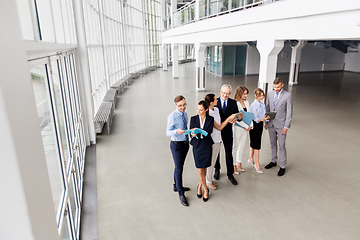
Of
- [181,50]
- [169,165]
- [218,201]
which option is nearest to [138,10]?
[181,50]

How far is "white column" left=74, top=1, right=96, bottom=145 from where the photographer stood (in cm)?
678

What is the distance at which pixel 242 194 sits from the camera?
4.84 meters

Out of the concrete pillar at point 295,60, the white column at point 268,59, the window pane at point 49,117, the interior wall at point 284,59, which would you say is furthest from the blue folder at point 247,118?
the interior wall at point 284,59

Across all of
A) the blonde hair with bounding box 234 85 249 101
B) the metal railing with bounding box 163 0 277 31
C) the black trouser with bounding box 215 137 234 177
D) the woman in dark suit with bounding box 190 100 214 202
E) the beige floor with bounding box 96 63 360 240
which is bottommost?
the beige floor with bounding box 96 63 360 240

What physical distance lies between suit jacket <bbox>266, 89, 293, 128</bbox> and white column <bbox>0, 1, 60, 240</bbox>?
15.4 feet

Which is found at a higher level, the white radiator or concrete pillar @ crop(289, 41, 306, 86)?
concrete pillar @ crop(289, 41, 306, 86)

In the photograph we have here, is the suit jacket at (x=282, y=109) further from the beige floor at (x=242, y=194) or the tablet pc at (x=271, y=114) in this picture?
the beige floor at (x=242, y=194)

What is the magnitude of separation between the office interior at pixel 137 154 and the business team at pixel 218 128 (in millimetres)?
310

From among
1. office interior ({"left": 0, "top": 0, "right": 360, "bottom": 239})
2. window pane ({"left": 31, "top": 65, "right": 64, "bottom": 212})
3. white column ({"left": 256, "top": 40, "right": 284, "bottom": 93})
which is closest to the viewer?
office interior ({"left": 0, "top": 0, "right": 360, "bottom": 239})

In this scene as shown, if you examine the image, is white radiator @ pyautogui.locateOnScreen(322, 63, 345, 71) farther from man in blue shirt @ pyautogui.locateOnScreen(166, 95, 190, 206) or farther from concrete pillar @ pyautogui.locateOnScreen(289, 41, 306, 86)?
man in blue shirt @ pyautogui.locateOnScreen(166, 95, 190, 206)

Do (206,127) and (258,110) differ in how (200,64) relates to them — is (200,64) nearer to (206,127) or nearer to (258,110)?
(258,110)

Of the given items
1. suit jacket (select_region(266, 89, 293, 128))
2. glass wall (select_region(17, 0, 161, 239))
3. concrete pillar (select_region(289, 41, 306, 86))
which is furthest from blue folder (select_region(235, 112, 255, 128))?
concrete pillar (select_region(289, 41, 306, 86))

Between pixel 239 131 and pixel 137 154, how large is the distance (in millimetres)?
2989

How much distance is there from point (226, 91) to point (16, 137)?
A: 3.81 m
